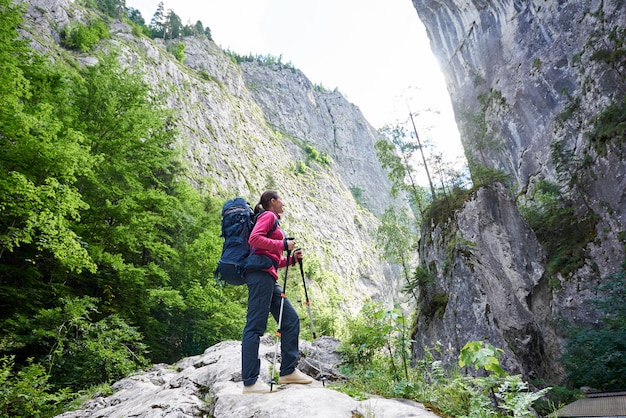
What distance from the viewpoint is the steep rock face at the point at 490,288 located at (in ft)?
53.8

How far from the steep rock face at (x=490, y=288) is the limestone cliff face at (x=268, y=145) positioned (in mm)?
9498

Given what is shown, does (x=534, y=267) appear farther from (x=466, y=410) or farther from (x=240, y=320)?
(x=466, y=410)

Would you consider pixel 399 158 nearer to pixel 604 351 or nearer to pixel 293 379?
pixel 604 351

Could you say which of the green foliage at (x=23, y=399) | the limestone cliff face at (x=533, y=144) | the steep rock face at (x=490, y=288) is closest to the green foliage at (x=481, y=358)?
the green foliage at (x=23, y=399)

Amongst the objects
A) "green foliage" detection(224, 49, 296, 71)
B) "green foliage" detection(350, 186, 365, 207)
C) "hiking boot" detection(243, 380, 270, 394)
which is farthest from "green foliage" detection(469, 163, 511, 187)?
"green foliage" detection(224, 49, 296, 71)

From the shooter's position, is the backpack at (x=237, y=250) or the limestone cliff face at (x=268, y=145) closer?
the backpack at (x=237, y=250)

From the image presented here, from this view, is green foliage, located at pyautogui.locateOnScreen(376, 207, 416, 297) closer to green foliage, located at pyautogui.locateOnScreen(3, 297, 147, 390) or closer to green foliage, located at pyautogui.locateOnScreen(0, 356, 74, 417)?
green foliage, located at pyautogui.locateOnScreen(3, 297, 147, 390)

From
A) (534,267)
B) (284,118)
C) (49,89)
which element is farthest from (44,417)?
(284,118)

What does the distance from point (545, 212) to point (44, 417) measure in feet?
94.6

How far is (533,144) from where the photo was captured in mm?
30531

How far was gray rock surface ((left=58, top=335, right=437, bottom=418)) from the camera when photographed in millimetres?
2898

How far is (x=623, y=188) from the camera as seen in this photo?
21.2 metres

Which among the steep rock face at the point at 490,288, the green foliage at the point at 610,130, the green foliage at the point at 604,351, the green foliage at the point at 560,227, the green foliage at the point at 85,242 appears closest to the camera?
the green foliage at the point at 85,242

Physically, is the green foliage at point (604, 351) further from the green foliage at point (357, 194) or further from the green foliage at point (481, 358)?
the green foliage at point (357, 194)
